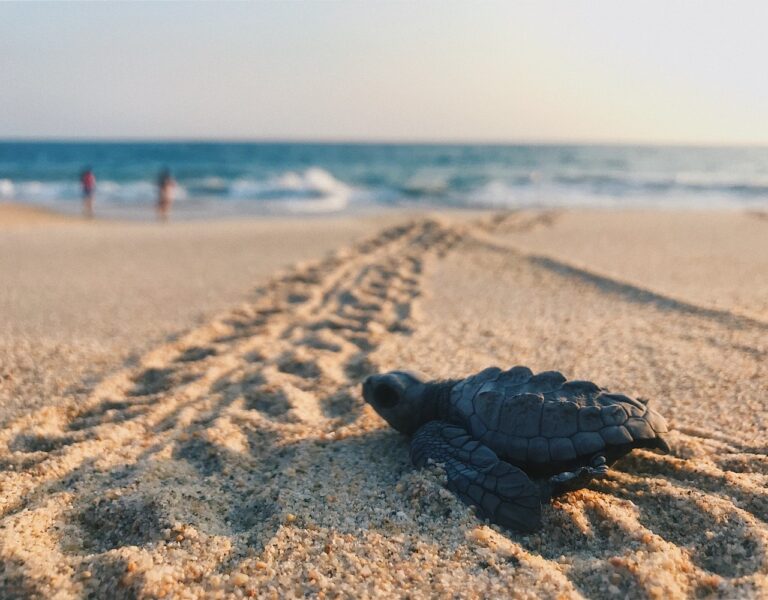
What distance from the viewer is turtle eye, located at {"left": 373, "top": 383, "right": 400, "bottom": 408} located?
3041 millimetres

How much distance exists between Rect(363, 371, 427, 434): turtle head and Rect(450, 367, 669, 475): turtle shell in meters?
0.39

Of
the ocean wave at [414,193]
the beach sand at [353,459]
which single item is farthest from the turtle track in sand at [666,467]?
the ocean wave at [414,193]

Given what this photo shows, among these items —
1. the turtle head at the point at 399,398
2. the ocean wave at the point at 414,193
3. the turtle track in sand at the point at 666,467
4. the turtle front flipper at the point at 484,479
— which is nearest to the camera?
the turtle track in sand at the point at 666,467

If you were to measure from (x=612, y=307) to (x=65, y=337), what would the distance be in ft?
14.9

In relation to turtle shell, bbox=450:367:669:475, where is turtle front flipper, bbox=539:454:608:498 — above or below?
below

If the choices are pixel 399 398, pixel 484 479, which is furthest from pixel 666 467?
pixel 399 398

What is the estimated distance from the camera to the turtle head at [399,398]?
118 inches

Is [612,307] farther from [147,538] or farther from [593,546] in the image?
[147,538]

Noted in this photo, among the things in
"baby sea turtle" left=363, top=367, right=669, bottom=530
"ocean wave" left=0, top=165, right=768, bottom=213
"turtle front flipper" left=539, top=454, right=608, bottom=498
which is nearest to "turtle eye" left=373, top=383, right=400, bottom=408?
"baby sea turtle" left=363, top=367, right=669, bottom=530

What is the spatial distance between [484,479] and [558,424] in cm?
37

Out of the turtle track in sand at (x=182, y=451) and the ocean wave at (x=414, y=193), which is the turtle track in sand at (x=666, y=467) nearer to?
the turtle track in sand at (x=182, y=451)

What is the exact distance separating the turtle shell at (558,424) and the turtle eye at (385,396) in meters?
0.50

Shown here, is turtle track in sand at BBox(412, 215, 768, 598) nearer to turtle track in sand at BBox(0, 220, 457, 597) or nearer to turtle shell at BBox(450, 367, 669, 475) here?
turtle shell at BBox(450, 367, 669, 475)

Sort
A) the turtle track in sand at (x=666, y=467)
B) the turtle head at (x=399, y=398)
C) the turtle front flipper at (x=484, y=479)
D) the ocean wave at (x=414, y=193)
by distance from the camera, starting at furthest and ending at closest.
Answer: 1. the ocean wave at (x=414, y=193)
2. the turtle head at (x=399, y=398)
3. the turtle front flipper at (x=484, y=479)
4. the turtle track in sand at (x=666, y=467)
